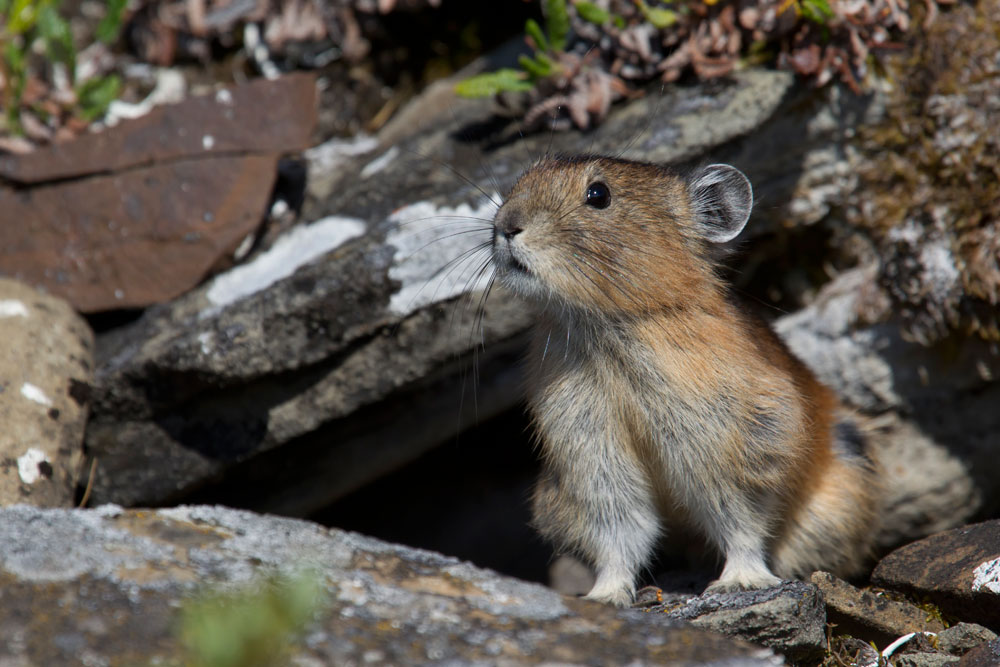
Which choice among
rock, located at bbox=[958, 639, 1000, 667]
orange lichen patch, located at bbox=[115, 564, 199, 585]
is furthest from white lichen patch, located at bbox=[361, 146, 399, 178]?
rock, located at bbox=[958, 639, 1000, 667]

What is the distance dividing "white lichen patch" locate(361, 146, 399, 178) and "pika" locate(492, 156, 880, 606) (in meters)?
2.14

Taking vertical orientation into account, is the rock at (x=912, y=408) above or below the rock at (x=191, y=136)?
below

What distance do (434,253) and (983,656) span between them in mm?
3890

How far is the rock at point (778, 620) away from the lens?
4172 mm

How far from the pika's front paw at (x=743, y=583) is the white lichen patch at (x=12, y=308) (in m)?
4.70

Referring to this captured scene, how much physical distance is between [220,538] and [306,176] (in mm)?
4026

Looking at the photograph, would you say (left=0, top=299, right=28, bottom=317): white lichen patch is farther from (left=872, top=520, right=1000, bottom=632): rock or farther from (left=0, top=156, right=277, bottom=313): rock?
(left=872, top=520, right=1000, bottom=632): rock

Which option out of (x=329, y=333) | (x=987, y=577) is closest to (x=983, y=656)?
(x=987, y=577)

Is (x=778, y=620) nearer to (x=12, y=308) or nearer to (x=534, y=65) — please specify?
(x=534, y=65)

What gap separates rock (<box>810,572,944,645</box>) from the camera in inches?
183

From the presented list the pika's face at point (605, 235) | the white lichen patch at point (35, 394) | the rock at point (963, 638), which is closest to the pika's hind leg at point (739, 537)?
the rock at point (963, 638)

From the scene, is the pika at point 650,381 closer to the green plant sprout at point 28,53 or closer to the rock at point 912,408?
the rock at point 912,408

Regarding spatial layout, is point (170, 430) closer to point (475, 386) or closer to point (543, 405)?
point (475, 386)

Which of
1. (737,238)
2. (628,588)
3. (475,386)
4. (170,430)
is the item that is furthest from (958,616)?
(170,430)
